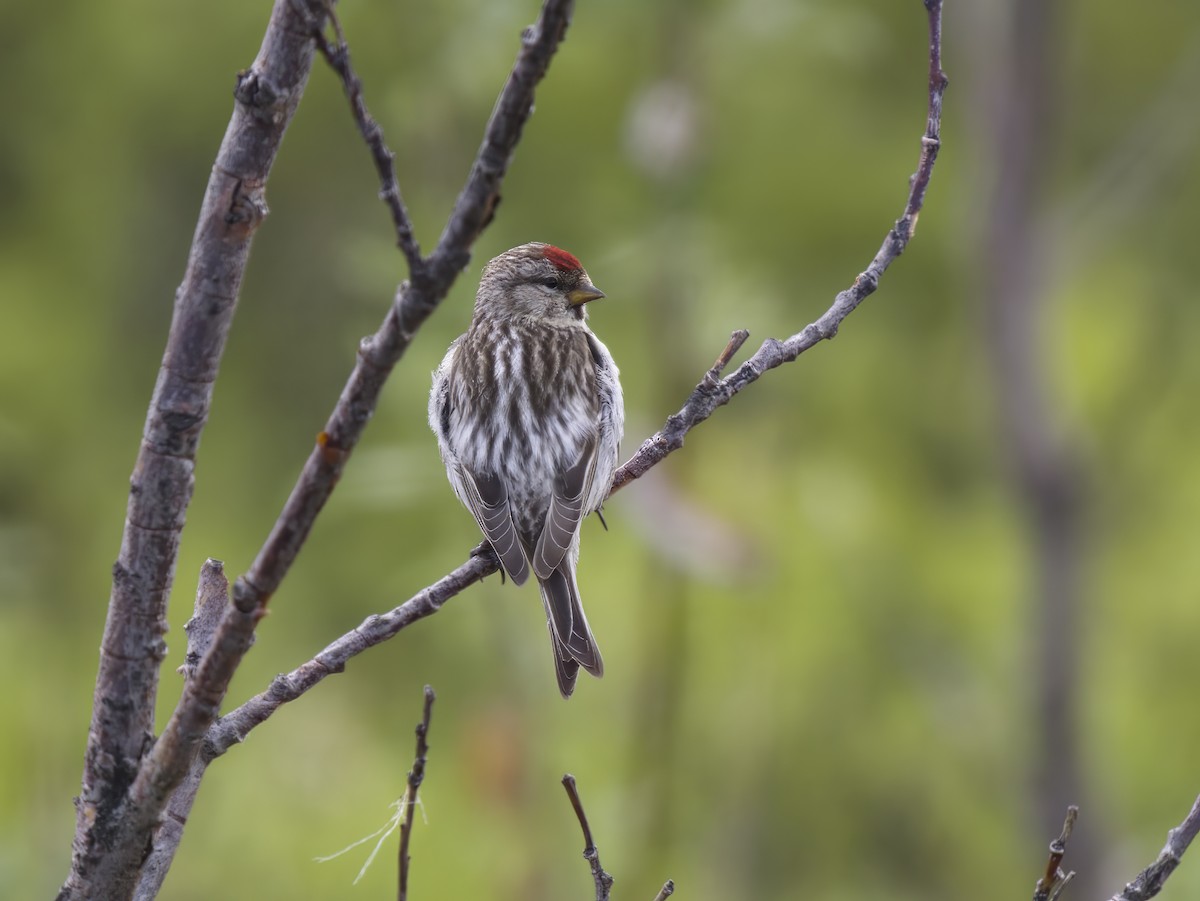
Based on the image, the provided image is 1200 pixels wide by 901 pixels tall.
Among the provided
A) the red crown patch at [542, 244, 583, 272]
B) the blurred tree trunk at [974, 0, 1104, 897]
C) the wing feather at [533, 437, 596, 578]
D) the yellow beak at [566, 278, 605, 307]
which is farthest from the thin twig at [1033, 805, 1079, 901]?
the blurred tree trunk at [974, 0, 1104, 897]

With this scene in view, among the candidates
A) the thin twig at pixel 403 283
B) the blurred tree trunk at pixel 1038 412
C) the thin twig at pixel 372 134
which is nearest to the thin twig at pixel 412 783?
the thin twig at pixel 403 283

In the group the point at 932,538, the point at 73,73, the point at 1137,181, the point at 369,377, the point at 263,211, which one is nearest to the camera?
the point at 369,377

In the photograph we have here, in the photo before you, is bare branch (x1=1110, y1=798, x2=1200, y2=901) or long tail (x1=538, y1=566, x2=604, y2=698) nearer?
bare branch (x1=1110, y1=798, x2=1200, y2=901)

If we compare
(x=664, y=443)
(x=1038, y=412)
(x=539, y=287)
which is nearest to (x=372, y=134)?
(x=664, y=443)

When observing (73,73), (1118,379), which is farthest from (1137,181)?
(73,73)

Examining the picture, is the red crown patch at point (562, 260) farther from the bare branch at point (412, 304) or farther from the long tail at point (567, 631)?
the bare branch at point (412, 304)

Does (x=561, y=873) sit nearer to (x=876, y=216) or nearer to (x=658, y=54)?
(x=658, y=54)

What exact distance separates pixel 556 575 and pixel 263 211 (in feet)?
6.00

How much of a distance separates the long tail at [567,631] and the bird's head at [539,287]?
2.95 feet

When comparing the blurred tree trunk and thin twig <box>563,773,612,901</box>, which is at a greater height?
the blurred tree trunk

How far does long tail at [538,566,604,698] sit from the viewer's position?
126 inches

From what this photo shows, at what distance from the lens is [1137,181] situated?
538cm

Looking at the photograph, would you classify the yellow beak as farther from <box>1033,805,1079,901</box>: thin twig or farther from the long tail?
<box>1033,805,1079,901</box>: thin twig

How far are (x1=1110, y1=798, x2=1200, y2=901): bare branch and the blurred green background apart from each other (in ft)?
8.13
